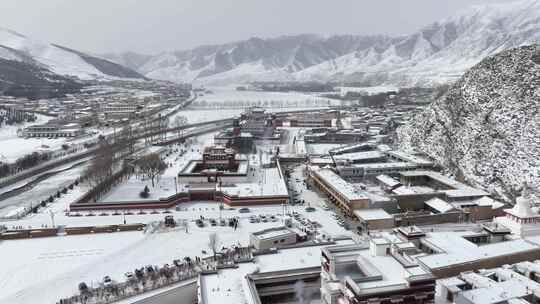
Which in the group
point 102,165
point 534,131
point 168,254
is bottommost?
point 168,254

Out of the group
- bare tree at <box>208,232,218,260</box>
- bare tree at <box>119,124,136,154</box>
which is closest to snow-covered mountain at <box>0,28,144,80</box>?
bare tree at <box>119,124,136,154</box>

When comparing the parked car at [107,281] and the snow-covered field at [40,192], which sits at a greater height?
the snow-covered field at [40,192]

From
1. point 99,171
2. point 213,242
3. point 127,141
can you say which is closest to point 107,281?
point 213,242

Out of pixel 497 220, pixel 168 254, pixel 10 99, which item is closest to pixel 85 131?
pixel 10 99

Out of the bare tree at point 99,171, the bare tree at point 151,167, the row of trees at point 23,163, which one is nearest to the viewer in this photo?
the bare tree at point 99,171

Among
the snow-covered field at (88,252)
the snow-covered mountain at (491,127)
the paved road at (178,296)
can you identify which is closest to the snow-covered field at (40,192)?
the snow-covered field at (88,252)

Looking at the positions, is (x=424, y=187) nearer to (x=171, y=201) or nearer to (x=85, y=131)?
(x=171, y=201)

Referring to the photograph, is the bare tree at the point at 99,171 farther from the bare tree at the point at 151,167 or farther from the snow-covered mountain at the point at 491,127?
the snow-covered mountain at the point at 491,127
